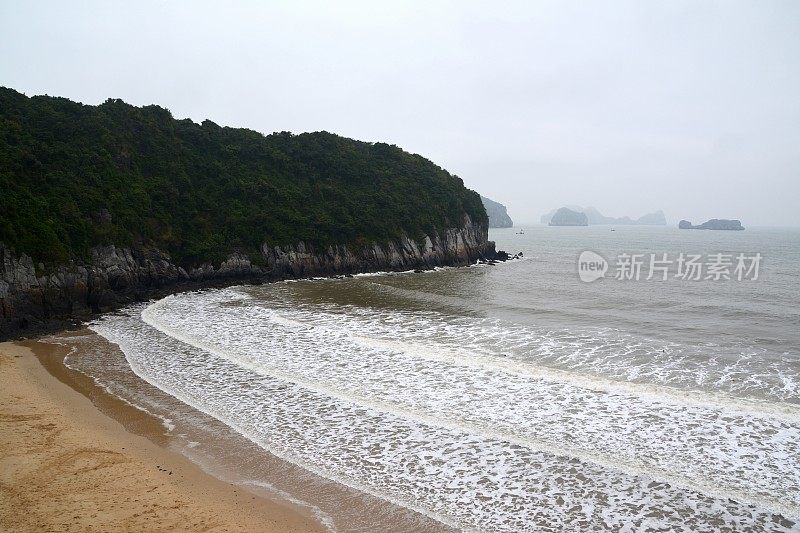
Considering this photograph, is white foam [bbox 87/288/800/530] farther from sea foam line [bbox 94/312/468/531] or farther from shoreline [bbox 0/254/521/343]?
shoreline [bbox 0/254/521/343]

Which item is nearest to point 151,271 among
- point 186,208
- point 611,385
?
point 186,208

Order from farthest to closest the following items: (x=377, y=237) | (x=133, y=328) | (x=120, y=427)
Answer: (x=377, y=237) < (x=133, y=328) < (x=120, y=427)

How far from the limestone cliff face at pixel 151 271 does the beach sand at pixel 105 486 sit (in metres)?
12.0

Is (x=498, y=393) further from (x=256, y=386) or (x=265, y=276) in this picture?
(x=265, y=276)

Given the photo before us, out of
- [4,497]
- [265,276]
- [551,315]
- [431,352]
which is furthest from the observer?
[265,276]

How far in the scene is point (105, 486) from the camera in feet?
26.0

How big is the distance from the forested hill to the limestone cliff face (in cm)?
90

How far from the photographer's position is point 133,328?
20.6 meters

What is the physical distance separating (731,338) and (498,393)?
477 inches

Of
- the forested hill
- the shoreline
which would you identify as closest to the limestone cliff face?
the shoreline

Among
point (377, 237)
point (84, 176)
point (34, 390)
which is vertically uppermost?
point (84, 176)

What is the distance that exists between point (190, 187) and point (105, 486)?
36.4m

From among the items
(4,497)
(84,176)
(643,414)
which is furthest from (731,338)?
(84,176)

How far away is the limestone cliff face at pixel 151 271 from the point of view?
21.0 metres
